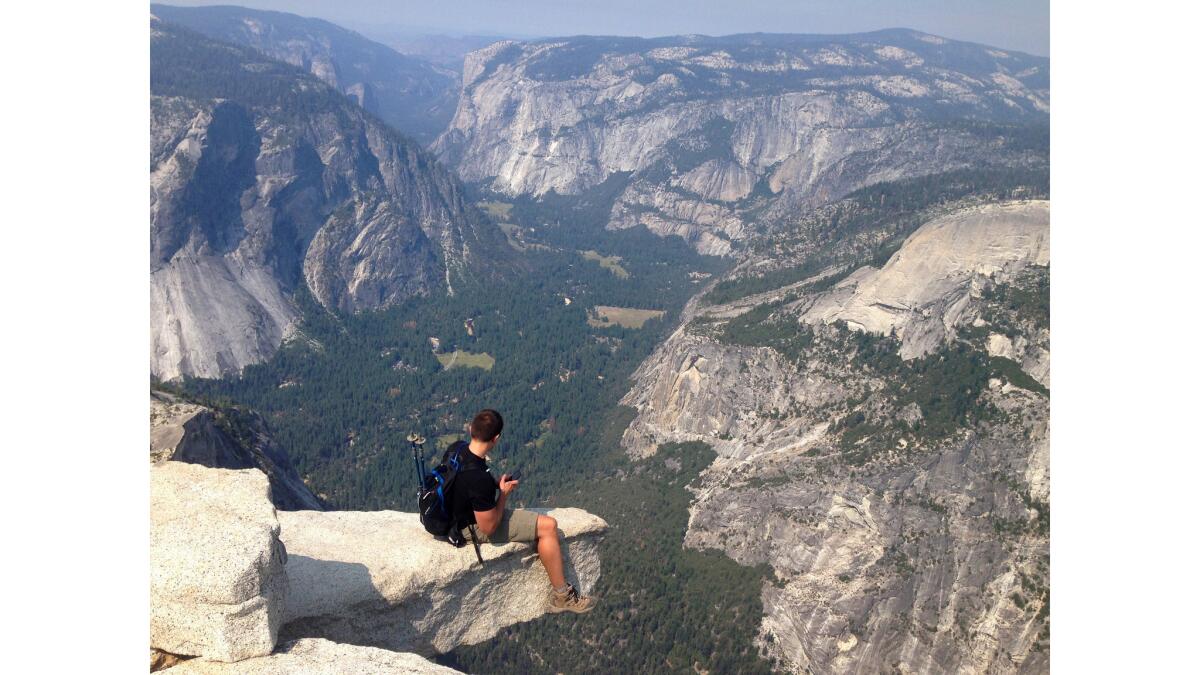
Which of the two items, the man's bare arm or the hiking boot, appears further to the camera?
the hiking boot

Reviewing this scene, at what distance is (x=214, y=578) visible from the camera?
39.5 feet

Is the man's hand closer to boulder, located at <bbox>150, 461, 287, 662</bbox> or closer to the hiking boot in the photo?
the hiking boot

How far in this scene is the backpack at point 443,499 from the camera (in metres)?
15.5

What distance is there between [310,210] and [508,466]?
110496 mm

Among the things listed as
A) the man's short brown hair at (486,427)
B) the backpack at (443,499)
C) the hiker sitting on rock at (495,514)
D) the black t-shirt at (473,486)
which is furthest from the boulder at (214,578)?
the man's short brown hair at (486,427)

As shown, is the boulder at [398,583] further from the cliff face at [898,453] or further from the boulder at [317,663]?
the cliff face at [898,453]

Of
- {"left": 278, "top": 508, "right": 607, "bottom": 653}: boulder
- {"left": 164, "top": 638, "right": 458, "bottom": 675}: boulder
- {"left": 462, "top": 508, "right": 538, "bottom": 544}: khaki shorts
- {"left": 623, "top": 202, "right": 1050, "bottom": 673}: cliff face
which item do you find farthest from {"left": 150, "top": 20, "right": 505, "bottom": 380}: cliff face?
{"left": 164, "top": 638, "right": 458, "bottom": 675}: boulder

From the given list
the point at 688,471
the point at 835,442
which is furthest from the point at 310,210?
the point at 835,442

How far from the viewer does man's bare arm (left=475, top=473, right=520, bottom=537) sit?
15859mm

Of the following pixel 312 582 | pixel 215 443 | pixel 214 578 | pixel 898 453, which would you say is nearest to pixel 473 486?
pixel 312 582

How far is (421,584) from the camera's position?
56.3 feet

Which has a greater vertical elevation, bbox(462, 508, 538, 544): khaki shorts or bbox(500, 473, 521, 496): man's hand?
bbox(500, 473, 521, 496): man's hand

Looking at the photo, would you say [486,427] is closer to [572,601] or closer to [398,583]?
[398,583]

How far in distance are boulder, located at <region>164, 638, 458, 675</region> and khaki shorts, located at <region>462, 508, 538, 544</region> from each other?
3427 mm
